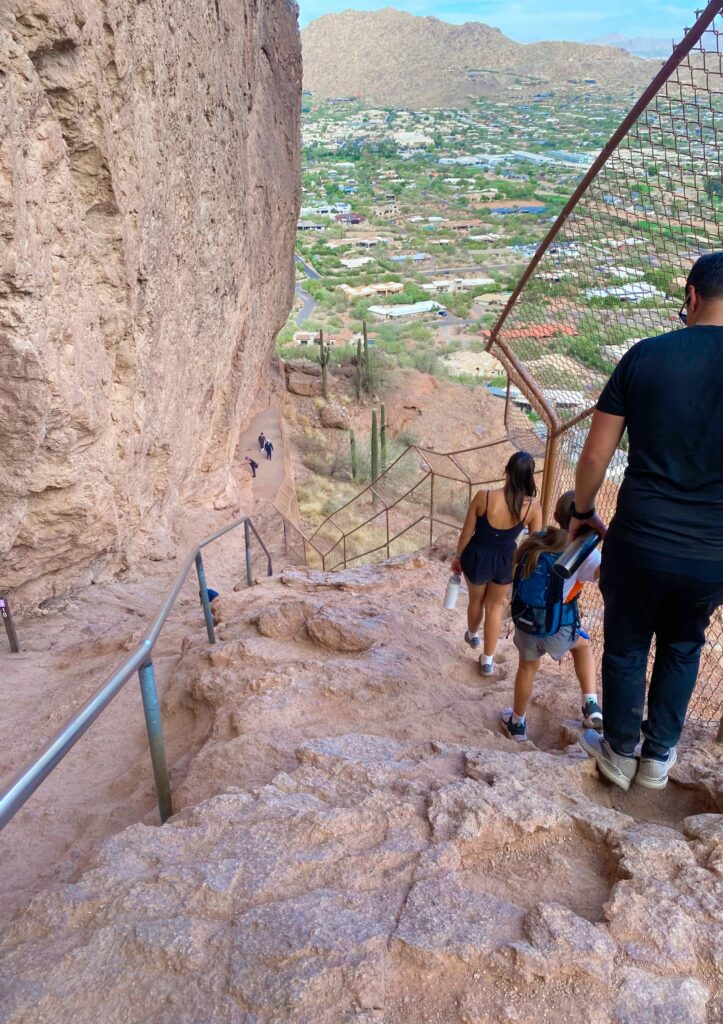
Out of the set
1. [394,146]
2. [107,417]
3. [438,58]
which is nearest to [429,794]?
[107,417]

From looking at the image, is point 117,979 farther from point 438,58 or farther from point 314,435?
point 438,58

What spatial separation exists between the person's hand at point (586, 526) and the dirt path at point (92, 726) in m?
1.75

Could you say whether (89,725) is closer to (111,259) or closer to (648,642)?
(648,642)

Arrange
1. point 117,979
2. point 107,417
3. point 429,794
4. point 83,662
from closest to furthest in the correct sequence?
point 117,979
point 429,794
point 83,662
point 107,417

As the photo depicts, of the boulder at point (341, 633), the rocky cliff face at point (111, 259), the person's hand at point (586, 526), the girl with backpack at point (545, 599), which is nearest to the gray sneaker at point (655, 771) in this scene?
the girl with backpack at point (545, 599)

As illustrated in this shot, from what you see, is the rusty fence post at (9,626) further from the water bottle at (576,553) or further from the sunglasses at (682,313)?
the sunglasses at (682,313)

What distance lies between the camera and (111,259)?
17.0ft

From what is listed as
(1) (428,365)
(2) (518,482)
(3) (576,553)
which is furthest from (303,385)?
(3) (576,553)

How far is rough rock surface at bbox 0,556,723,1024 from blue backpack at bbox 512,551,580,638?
1.64 feet

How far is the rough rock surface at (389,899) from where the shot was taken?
1.49 m

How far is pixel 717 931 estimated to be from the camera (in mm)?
1649

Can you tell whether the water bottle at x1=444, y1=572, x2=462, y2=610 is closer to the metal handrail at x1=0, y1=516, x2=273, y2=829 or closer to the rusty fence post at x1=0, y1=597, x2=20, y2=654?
the metal handrail at x1=0, y1=516, x2=273, y2=829

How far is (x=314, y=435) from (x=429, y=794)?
19420 mm

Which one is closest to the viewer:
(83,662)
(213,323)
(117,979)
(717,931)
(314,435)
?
(117,979)
